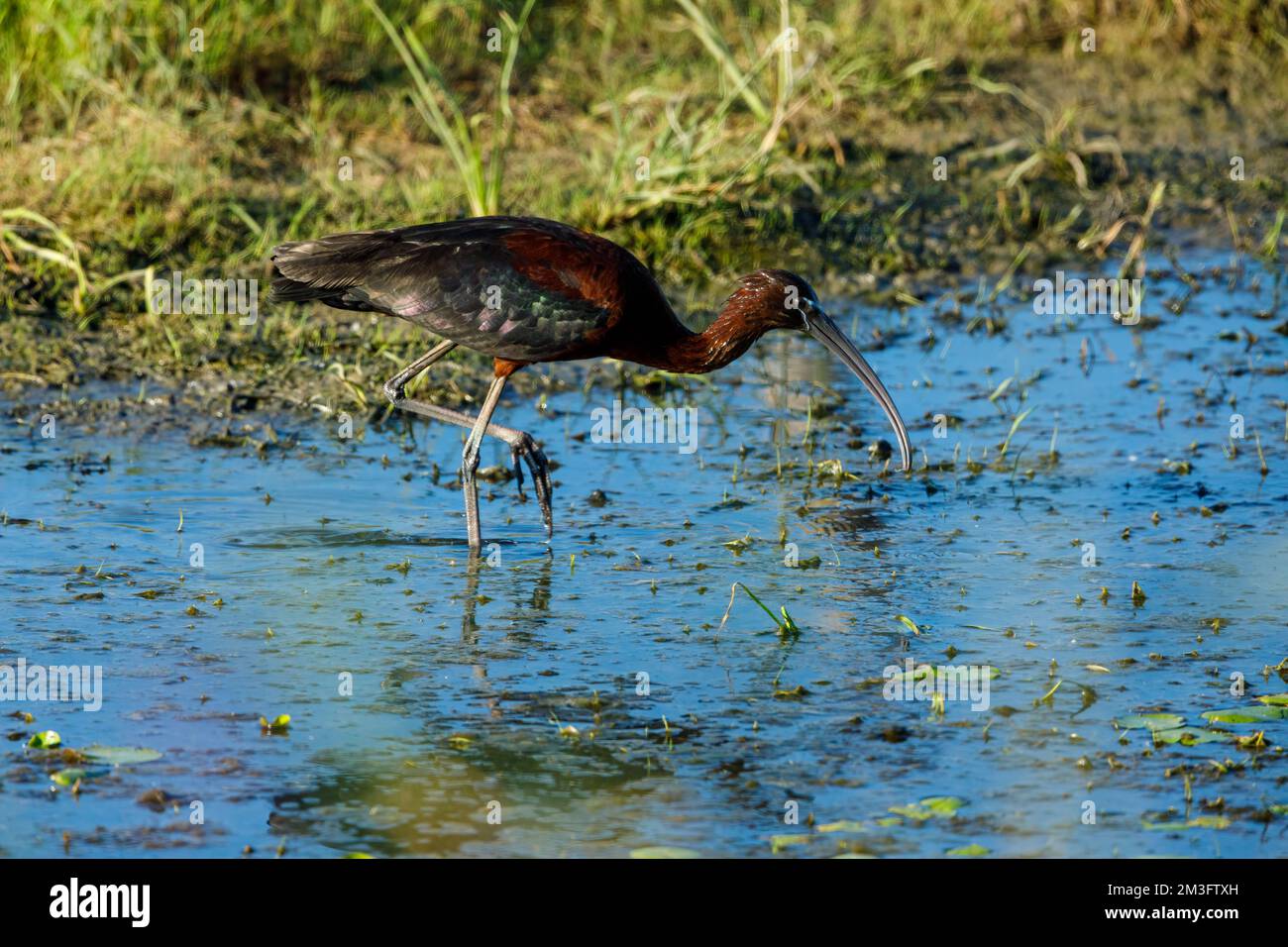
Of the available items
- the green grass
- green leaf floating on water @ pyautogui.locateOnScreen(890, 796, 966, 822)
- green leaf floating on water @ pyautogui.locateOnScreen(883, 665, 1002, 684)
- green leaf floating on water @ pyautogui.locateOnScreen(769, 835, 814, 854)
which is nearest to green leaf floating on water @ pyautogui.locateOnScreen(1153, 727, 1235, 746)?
green leaf floating on water @ pyautogui.locateOnScreen(883, 665, 1002, 684)

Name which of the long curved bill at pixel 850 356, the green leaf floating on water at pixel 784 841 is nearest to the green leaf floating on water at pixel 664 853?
the green leaf floating on water at pixel 784 841

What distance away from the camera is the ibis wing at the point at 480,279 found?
7.05 m

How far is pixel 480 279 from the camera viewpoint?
23.4 ft

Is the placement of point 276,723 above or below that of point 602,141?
below

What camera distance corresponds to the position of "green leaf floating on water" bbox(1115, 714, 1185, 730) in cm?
550

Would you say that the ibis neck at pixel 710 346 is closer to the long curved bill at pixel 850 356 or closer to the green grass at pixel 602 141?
the long curved bill at pixel 850 356

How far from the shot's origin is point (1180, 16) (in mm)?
12484

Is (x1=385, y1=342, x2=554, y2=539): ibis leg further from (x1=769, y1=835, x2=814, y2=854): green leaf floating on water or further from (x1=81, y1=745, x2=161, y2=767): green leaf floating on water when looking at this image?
(x1=769, y1=835, x2=814, y2=854): green leaf floating on water

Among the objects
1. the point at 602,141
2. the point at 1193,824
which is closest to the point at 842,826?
the point at 1193,824

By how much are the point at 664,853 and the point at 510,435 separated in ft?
8.89

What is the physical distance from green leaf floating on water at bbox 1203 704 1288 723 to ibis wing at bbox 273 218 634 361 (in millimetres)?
2522

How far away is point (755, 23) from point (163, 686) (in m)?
7.43

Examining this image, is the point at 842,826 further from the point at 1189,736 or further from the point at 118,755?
the point at 118,755
